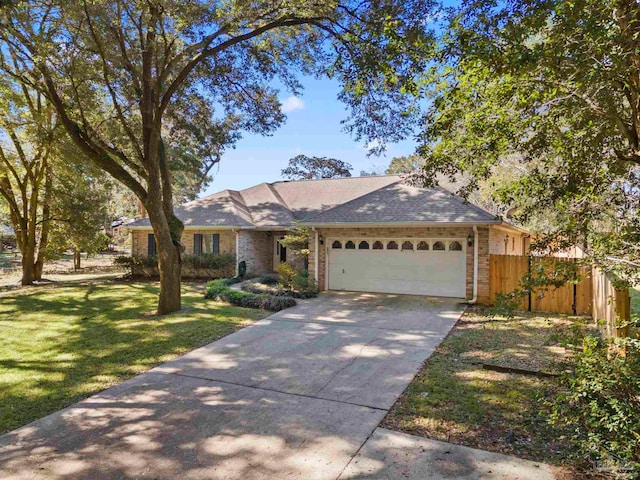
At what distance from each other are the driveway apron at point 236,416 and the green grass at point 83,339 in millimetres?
479

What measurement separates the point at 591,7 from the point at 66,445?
266 inches

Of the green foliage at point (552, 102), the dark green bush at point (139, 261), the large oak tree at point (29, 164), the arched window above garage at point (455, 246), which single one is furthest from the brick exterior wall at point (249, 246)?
the green foliage at point (552, 102)

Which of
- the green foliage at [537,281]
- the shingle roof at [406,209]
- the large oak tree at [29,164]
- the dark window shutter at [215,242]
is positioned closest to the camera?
the green foliage at [537,281]

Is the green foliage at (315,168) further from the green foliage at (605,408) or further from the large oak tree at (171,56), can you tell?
the green foliage at (605,408)

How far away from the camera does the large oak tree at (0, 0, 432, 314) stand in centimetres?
804

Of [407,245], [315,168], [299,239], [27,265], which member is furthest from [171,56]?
[315,168]

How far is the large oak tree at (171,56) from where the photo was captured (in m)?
8.04

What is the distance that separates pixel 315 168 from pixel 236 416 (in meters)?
37.8

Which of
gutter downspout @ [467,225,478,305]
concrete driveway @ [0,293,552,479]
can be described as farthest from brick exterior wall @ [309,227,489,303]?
concrete driveway @ [0,293,552,479]

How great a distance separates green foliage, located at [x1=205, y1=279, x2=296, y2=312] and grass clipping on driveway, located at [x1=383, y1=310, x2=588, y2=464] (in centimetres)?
513

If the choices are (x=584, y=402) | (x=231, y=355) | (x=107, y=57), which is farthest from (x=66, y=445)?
(x=107, y=57)

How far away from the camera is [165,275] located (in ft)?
35.2

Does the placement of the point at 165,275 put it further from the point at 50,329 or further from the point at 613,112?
the point at 613,112

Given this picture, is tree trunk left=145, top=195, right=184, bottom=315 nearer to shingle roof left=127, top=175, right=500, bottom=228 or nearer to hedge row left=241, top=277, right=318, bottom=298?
hedge row left=241, top=277, right=318, bottom=298
